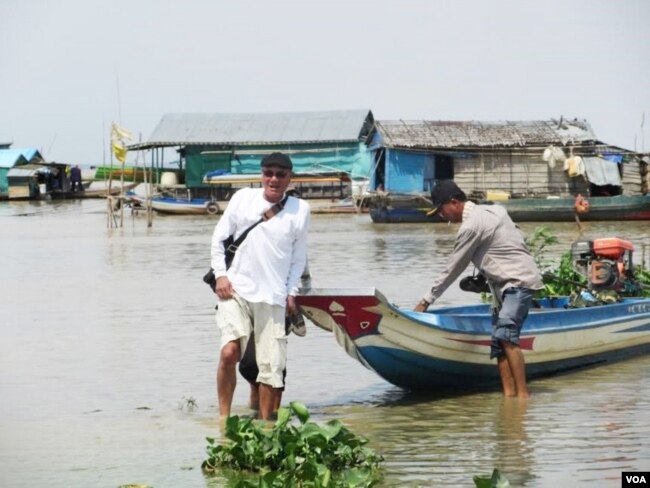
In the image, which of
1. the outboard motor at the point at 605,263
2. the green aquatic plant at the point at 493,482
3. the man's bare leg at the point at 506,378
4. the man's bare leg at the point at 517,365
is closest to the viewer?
the green aquatic plant at the point at 493,482

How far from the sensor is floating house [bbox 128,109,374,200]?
1769 inches

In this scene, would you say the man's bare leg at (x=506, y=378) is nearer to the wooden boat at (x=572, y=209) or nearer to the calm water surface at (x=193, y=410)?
the calm water surface at (x=193, y=410)

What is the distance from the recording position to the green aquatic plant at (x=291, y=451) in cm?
595

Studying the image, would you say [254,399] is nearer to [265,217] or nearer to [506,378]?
[265,217]

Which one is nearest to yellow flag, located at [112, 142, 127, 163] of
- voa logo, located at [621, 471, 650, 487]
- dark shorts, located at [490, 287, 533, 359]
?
dark shorts, located at [490, 287, 533, 359]

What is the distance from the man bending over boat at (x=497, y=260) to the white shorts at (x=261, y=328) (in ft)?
4.50

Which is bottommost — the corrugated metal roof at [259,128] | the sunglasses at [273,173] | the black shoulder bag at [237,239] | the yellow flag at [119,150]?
the black shoulder bag at [237,239]

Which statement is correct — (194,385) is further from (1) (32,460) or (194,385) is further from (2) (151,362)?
(1) (32,460)

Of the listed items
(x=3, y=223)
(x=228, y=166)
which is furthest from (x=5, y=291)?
(x=228, y=166)

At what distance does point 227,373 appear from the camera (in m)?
7.19

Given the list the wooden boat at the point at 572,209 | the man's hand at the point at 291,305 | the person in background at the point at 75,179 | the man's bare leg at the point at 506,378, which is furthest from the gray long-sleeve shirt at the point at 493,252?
the person in background at the point at 75,179

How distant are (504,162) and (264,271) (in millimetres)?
32517

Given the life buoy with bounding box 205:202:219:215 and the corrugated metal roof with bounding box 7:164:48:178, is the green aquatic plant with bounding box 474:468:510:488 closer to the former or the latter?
the life buoy with bounding box 205:202:219:215

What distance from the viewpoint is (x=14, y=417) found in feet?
26.7
